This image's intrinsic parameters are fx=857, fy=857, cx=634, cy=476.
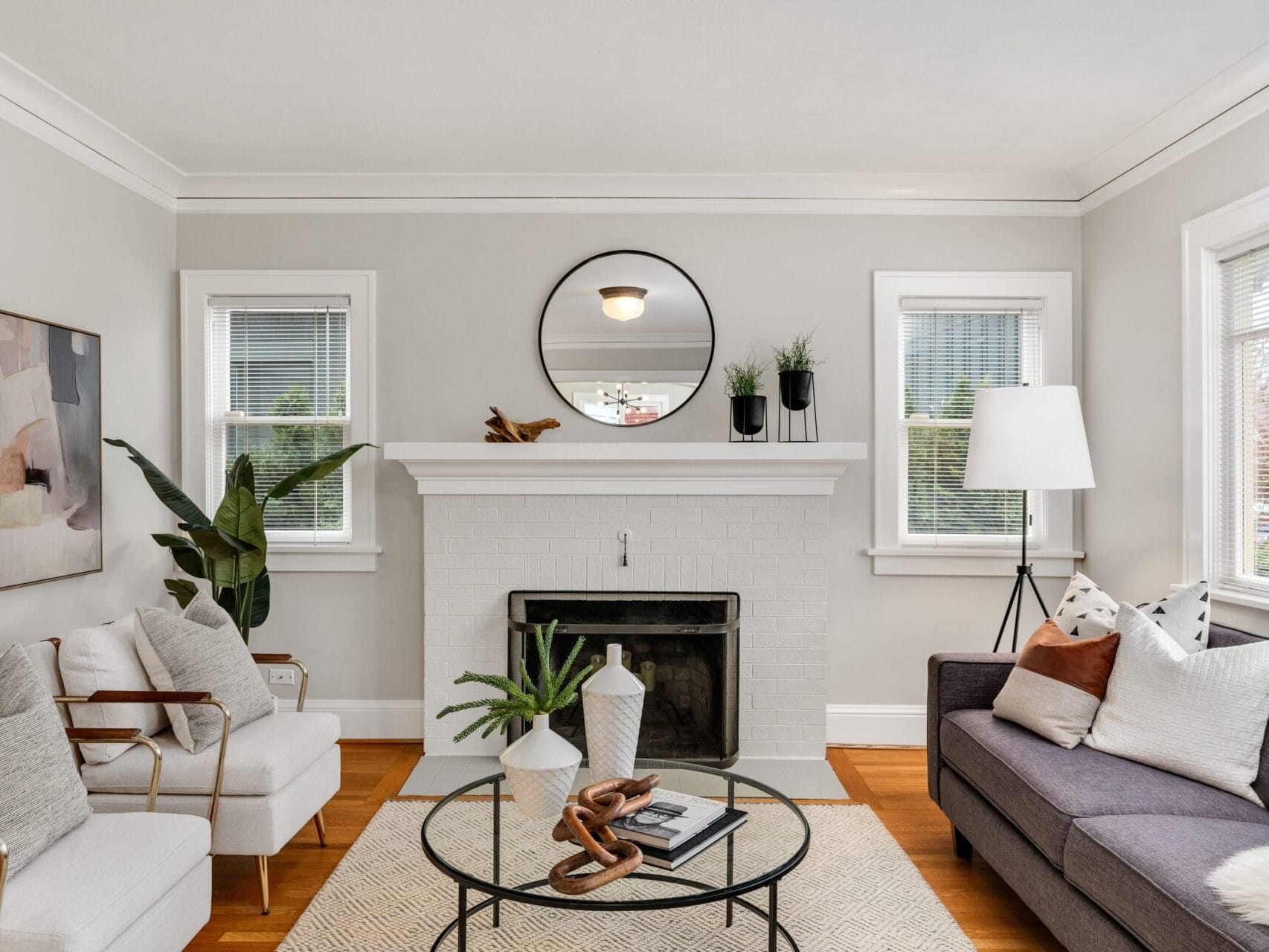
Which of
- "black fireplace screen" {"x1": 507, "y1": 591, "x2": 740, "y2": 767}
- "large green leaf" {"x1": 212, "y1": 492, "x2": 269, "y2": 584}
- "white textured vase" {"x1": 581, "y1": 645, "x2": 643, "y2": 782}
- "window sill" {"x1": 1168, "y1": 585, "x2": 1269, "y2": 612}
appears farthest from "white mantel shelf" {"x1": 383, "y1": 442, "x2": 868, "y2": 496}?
"white textured vase" {"x1": 581, "y1": 645, "x2": 643, "y2": 782}

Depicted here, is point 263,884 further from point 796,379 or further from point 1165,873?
point 796,379

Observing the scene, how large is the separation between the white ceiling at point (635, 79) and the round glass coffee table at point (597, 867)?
2263 mm

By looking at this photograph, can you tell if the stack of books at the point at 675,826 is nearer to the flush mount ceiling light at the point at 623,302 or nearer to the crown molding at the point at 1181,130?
the flush mount ceiling light at the point at 623,302

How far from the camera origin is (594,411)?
4.09 m

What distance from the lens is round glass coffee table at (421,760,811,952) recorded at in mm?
1837

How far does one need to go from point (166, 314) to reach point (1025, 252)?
4.10m

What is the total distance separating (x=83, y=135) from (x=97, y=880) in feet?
9.40

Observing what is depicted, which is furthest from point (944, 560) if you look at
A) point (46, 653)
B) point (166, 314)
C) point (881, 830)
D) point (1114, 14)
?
point (166, 314)

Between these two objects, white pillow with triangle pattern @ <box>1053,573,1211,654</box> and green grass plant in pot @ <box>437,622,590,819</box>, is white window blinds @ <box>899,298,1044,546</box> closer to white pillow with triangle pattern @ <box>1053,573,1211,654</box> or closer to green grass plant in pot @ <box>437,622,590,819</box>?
white pillow with triangle pattern @ <box>1053,573,1211,654</box>

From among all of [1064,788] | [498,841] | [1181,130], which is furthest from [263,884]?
[1181,130]

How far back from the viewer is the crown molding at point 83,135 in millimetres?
3000

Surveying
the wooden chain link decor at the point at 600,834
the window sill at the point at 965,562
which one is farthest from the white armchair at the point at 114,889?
the window sill at the point at 965,562

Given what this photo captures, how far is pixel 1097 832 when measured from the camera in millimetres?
2021

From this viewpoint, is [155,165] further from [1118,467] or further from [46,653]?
[1118,467]
